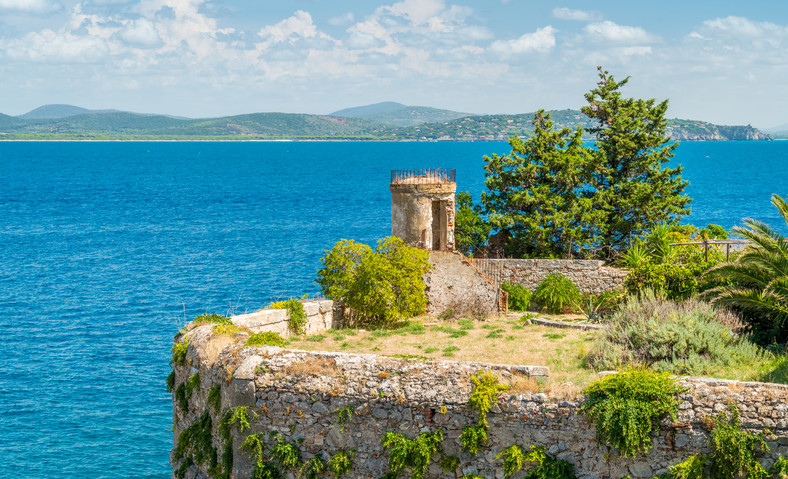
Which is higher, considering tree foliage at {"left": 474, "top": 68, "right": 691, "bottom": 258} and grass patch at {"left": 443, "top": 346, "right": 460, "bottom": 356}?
tree foliage at {"left": 474, "top": 68, "right": 691, "bottom": 258}

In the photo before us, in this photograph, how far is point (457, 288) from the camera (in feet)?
85.9

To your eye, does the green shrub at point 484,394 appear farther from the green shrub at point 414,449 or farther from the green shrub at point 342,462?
the green shrub at point 342,462

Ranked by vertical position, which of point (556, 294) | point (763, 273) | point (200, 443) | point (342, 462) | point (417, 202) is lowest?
point (200, 443)

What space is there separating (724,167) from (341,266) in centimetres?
13473

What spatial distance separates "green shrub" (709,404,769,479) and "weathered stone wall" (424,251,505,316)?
13.9 metres

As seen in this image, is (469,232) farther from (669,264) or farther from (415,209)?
(669,264)

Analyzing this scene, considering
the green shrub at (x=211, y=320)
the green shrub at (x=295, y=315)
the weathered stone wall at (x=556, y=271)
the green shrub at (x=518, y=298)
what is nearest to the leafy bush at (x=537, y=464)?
the green shrub at (x=211, y=320)

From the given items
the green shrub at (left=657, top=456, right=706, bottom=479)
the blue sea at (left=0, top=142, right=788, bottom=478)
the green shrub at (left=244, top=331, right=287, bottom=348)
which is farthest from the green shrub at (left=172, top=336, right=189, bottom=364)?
the green shrub at (left=657, top=456, right=706, bottom=479)

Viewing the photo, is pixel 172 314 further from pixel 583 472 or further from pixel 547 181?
pixel 583 472

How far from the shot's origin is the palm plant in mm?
17156

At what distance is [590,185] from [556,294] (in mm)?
6705

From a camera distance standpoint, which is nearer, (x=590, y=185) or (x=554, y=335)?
(x=554, y=335)

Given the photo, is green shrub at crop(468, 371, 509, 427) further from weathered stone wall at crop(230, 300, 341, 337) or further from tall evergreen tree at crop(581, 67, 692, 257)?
tall evergreen tree at crop(581, 67, 692, 257)

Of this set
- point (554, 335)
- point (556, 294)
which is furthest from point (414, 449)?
point (556, 294)
